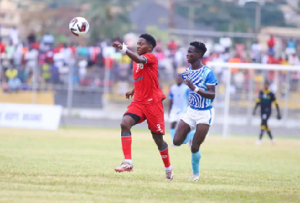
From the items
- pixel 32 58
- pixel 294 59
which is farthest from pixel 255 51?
pixel 32 58

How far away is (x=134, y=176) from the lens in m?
10.5

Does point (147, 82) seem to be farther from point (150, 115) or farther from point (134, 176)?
point (134, 176)

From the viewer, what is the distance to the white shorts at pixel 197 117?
407 inches

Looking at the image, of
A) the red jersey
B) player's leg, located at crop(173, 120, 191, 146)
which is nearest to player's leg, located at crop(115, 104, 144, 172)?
the red jersey

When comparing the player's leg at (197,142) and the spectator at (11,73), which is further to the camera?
the spectator at (11,73)

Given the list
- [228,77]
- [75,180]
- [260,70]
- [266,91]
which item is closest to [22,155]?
[75,180]

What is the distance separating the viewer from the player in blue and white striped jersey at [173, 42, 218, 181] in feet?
33.7

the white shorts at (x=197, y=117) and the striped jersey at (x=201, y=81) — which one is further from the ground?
the striped jersey at (x=201, y=81)

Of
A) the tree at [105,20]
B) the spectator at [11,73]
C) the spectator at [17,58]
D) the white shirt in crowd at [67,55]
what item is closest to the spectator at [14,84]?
the spectator at [11,73]

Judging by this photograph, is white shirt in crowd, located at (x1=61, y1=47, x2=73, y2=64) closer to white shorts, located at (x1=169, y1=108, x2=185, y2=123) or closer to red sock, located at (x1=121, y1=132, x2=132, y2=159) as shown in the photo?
white shorts, located at (x1=169, y1=108, x2=185, y2=123)

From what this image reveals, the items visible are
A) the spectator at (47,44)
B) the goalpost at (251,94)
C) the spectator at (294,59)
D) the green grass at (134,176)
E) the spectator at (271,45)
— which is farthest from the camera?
the spectator at (271,45)

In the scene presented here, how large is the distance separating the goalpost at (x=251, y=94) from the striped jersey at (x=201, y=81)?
737 inches

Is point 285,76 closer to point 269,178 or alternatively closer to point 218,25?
point 269,178

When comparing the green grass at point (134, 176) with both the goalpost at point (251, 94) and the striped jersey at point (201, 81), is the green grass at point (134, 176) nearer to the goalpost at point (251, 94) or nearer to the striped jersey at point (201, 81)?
the striped jersey at point (201, 81)
